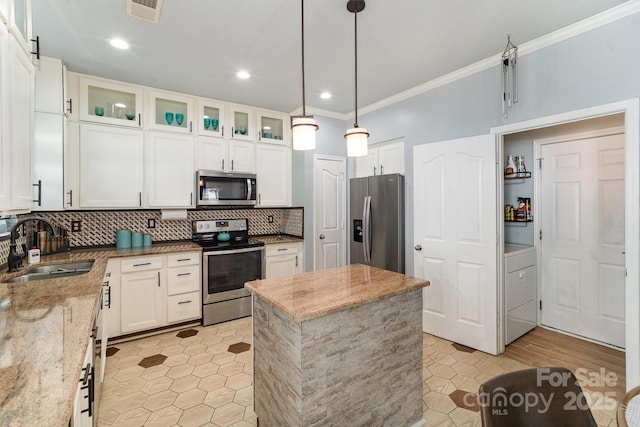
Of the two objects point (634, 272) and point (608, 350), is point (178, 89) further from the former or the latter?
point (608, 350)

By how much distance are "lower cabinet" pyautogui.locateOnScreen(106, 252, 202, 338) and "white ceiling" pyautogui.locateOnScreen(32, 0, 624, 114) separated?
1879mm

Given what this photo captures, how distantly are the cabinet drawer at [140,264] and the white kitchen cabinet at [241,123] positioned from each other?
1709 millimetres

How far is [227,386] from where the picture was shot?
230 centimetres

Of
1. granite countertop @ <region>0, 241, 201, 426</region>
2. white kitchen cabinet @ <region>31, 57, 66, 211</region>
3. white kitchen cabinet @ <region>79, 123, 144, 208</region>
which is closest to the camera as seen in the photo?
granite countertop @ <region>0, 241, 201, 426</region>

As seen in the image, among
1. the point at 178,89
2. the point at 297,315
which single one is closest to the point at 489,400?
the point at 297,315

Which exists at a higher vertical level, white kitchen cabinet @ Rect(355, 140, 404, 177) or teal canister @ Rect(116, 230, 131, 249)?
white kitchen cabinet @ Rect(355, 140, 404, 177)

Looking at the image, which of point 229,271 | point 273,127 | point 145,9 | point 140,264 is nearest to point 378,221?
point 229,271

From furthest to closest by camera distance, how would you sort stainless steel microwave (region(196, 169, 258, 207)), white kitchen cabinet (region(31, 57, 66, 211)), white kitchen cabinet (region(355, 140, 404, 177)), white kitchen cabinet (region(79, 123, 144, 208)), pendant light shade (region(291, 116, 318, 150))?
1. white kitchen cabinet (region(355, 140, 404, 177))
2. stainless steel microwave (region(196, 169, 258, 207))
3. white kitchen cabinet (region(79, 123, 144, 208))
4. white kitchen cabinet (region(31, 57, 66, 211))
5. pendant light shade (region(291, 116, 318, 150))

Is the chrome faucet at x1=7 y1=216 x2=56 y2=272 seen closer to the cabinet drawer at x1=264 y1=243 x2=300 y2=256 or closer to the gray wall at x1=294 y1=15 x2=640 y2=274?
the cabinet drawer at x1=264 y1=243 x2=300 y2=256

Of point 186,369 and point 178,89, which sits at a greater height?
point 178,89

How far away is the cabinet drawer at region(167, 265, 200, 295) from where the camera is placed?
126 inches

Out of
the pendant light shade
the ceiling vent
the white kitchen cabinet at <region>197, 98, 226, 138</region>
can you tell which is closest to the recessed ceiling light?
the ceiling vent

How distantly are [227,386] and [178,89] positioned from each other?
9.91 feet

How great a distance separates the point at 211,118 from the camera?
3.69 m
